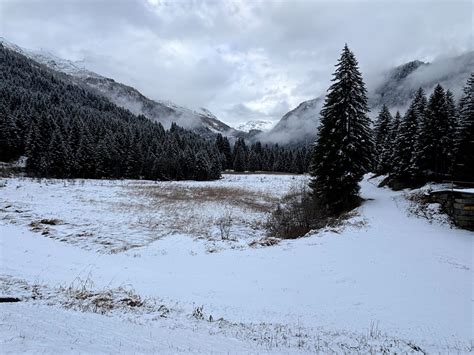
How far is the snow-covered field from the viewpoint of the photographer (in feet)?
20.8

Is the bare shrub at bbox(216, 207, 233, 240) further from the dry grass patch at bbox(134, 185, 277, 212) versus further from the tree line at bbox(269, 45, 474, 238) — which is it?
the dry grass patch at bbox(134, 185, 277, 212)

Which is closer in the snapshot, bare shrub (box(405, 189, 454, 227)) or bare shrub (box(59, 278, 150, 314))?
bare shrub (box(59, 278, 150, 314))

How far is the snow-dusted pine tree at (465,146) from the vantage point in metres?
24.8

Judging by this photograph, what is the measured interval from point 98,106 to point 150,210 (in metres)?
170

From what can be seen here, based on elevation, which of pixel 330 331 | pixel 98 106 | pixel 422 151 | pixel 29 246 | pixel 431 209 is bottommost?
pixel 29 246

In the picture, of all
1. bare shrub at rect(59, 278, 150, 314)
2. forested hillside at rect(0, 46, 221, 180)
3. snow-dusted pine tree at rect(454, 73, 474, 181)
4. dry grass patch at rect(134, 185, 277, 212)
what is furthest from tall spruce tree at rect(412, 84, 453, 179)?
forested hillside at rect(0, 46, 221, 180)

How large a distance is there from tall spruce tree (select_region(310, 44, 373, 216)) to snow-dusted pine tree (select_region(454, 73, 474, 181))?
922 cm

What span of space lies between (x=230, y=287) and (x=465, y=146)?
26.5 metres

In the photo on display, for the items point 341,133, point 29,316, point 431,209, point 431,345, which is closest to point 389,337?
point 431,345

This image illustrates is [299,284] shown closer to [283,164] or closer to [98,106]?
[283,164]

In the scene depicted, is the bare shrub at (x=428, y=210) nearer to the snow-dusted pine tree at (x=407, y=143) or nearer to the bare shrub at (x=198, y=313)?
the snow-dusted pine tree at (x=407, y=143)

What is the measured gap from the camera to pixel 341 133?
22.9 m

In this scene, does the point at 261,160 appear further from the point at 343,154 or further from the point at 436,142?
the point at 343,154

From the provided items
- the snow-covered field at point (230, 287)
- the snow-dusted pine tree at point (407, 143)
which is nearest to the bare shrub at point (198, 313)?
the snow-covered field at point (230, 287)
